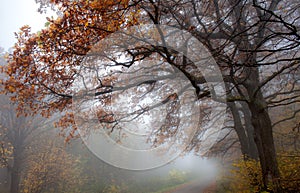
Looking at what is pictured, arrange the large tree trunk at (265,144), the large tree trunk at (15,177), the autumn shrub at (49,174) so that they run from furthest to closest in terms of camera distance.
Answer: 1. the autumn shrub at (49,174)
2. the large tree trunk at (15,177)
3. the large tree trunk at (265,144)

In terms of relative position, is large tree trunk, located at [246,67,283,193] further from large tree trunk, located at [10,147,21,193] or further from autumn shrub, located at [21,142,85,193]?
large tree trunk, located at [10,147,21,193]

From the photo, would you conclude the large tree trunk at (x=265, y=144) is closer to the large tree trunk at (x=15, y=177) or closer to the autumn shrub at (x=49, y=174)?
the autumn shrub at (x=49, y=174)

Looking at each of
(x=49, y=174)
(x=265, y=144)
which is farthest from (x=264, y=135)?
(x=49, y=174)

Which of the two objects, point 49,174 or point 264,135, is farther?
point 49,174

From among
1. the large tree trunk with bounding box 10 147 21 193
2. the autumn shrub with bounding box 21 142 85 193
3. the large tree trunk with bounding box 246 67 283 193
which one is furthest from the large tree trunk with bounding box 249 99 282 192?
the large tree trunk with bounding box 10 147 21 193

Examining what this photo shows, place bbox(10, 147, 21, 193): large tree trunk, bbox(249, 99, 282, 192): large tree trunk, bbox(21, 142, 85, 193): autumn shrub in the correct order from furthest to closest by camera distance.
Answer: bbox(21, 142, 85, 193): autumn shrub
bbox(10, 147, 21, 193): large tree trunk
bbox(249, 99, 282, 192): large tree trunk

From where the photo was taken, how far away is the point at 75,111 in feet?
17.9

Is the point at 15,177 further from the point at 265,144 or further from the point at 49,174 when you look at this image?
the point at 265,144

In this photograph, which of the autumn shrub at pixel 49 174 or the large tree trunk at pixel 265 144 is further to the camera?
the autumn shrub at pixel 49 174

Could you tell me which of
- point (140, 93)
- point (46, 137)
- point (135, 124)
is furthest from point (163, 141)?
point (46, 137)

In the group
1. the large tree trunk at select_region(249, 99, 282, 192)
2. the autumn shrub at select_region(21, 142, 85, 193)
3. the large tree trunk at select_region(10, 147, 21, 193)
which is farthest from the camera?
the autumn shrub at select_region(21, 142, 85, 193)

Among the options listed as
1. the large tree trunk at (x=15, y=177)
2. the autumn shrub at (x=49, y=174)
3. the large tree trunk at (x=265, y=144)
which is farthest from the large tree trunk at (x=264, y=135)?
the large tree trunk at (x=15, y=177)

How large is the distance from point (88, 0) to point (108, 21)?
0.51 metres

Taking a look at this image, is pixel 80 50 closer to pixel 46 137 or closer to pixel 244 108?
pixel 244 108
